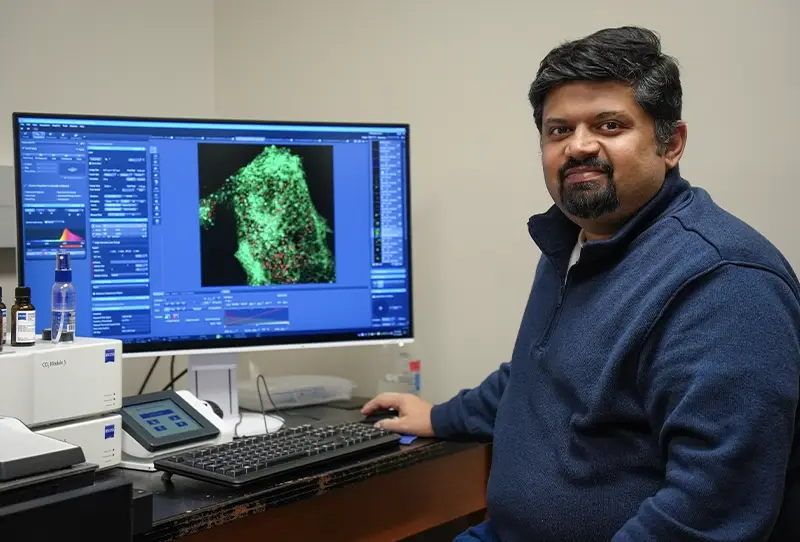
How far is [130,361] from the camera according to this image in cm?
231

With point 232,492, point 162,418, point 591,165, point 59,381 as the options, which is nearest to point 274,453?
point 232,492

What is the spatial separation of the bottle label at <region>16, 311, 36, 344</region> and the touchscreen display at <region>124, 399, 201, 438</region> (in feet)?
0.90

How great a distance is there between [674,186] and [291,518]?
2.70 ft

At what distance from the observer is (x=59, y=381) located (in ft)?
4.36

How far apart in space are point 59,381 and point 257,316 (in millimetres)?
584

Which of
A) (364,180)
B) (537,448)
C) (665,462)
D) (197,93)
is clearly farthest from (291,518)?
(197,93)

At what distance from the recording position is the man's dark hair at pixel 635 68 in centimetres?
136

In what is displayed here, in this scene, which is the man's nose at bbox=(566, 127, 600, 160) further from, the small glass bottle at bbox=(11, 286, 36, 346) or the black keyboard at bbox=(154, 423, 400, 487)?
the small glass bottle at bbox=(11, 286, 36, 346)

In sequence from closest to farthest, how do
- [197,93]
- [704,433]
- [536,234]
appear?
1. [704,433]
2. [536,234]
3. [197,93]

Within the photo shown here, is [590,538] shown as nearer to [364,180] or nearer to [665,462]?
[665,462]

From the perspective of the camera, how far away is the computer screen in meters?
1.68

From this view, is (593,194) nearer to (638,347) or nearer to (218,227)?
(638,347)

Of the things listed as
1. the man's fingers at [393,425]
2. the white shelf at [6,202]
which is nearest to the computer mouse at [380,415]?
the man's fingers at [393,425]

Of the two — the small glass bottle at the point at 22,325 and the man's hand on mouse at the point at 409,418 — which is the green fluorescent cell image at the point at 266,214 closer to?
the man's hand on mouse at the point at 409,418
